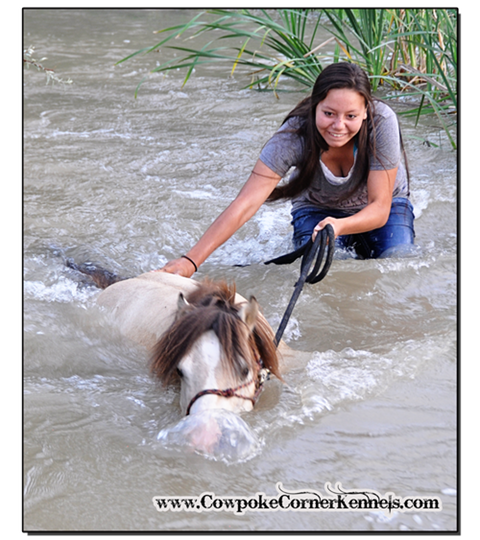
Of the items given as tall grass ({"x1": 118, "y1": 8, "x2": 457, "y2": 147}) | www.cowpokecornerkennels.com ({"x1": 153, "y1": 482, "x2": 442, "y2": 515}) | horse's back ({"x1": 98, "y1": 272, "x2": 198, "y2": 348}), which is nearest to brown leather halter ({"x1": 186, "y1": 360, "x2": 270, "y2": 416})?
www.cowpokecornerkennels.com ({"x1": 153, "y1": 482, "x2": 442, "y2": 515})

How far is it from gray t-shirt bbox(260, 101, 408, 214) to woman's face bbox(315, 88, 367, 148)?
0.53 feet

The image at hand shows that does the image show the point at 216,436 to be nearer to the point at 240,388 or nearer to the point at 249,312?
the point at 240,388

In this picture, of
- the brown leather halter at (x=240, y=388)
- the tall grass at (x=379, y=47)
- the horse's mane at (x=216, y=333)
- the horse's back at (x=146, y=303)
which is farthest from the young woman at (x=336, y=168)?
the tall grass at (x=379, y=47)

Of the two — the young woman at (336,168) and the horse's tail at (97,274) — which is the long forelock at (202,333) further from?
the horse's tail at (97,274)

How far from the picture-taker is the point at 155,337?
2646 millimetres

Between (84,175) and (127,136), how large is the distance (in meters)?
0.97

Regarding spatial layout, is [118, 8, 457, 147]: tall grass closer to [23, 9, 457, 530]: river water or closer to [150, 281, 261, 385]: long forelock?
[23, 9, 457, 530]: river water

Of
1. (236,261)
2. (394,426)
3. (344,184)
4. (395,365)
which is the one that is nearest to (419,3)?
(344,184)

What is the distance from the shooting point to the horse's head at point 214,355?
6.88 ft

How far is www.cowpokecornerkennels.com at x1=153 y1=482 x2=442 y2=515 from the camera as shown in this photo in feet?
6.17

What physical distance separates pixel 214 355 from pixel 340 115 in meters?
1.42

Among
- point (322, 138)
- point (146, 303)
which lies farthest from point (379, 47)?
point (146, 303)

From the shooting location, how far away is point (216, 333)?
2.16m
